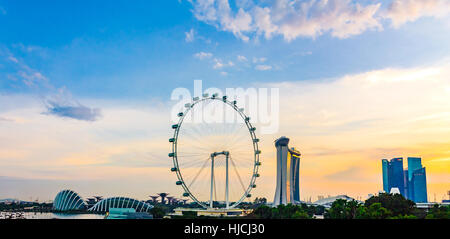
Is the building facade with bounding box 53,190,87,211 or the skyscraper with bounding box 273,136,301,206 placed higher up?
the skyscraper with bounding box 273,136,301,206

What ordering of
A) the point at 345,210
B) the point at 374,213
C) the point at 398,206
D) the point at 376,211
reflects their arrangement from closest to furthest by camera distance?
the point at 374,213, the point at 376,211, the point at 345,210, the point at 398,206

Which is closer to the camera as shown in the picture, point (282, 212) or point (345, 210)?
point (345, 210)

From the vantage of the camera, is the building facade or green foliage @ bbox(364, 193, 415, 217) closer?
green foliage @ bbox(364, 193, 415, 217)

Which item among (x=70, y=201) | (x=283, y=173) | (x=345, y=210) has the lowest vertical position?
(x=70, y=201)

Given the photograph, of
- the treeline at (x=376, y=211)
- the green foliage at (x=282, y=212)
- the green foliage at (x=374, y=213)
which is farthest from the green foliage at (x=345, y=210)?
the green foliage at (x=282, y=212)

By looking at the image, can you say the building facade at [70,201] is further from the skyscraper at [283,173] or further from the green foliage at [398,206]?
the green foliage at [398,206]

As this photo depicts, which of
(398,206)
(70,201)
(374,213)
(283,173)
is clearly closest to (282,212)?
(398,206)

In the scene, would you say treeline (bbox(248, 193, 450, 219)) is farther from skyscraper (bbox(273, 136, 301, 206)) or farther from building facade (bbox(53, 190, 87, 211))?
skyscraper (bbox(273, 136, 301, 206))

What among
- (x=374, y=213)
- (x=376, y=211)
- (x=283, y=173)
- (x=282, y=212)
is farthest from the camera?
(x=283, y=173)

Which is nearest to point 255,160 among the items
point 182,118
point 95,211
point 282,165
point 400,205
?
point 182,118

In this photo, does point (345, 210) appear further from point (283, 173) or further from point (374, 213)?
point (283, 173)

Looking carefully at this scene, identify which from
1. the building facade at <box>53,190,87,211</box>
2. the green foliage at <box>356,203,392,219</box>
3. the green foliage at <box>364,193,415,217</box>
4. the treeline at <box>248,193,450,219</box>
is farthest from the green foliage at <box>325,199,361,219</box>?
the building facade at <box>53,190,87,211</box>
